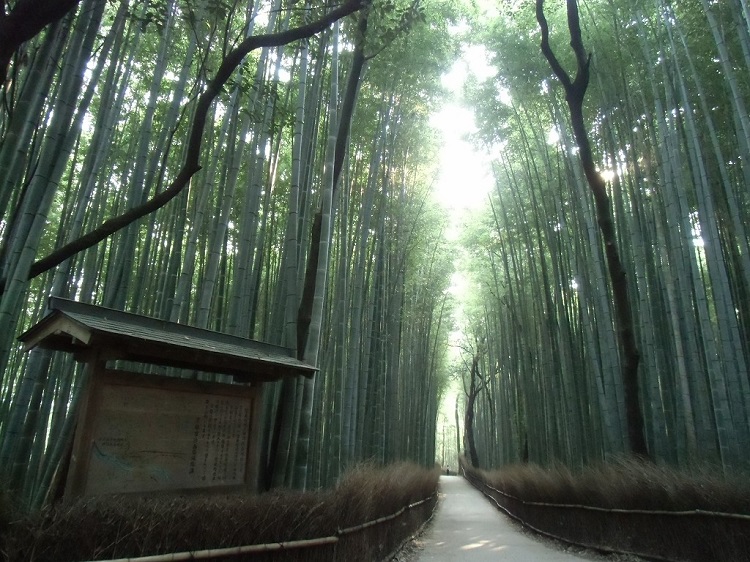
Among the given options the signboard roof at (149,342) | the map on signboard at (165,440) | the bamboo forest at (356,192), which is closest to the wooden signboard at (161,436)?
the map on signboard at (165,440)

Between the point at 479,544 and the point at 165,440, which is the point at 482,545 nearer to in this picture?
the point at 479,544

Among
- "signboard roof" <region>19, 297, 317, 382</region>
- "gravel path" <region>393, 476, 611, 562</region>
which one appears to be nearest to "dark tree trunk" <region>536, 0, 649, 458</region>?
"gravel path" <region>393, 476, 611, 562</region>

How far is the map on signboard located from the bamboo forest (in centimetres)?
26

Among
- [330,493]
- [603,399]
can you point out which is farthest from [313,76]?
[603,399]

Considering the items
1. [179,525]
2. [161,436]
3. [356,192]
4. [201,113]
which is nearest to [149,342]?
[161,436]

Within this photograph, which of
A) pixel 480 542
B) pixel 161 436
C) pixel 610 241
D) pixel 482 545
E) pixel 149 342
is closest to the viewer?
pixel 149 342

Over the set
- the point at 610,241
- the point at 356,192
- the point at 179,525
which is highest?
the point at 356,192

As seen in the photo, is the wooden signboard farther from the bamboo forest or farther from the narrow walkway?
the narrow walkway

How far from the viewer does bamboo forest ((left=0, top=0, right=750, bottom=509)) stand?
9.10 feet

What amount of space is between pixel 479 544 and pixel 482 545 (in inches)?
3.7

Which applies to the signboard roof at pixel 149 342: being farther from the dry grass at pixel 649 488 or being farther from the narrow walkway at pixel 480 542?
the narrow walkway at pixel 480 542

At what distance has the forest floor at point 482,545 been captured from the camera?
4.66 m

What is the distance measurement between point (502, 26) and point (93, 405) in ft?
20.8

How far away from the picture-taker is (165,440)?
2.43 m
